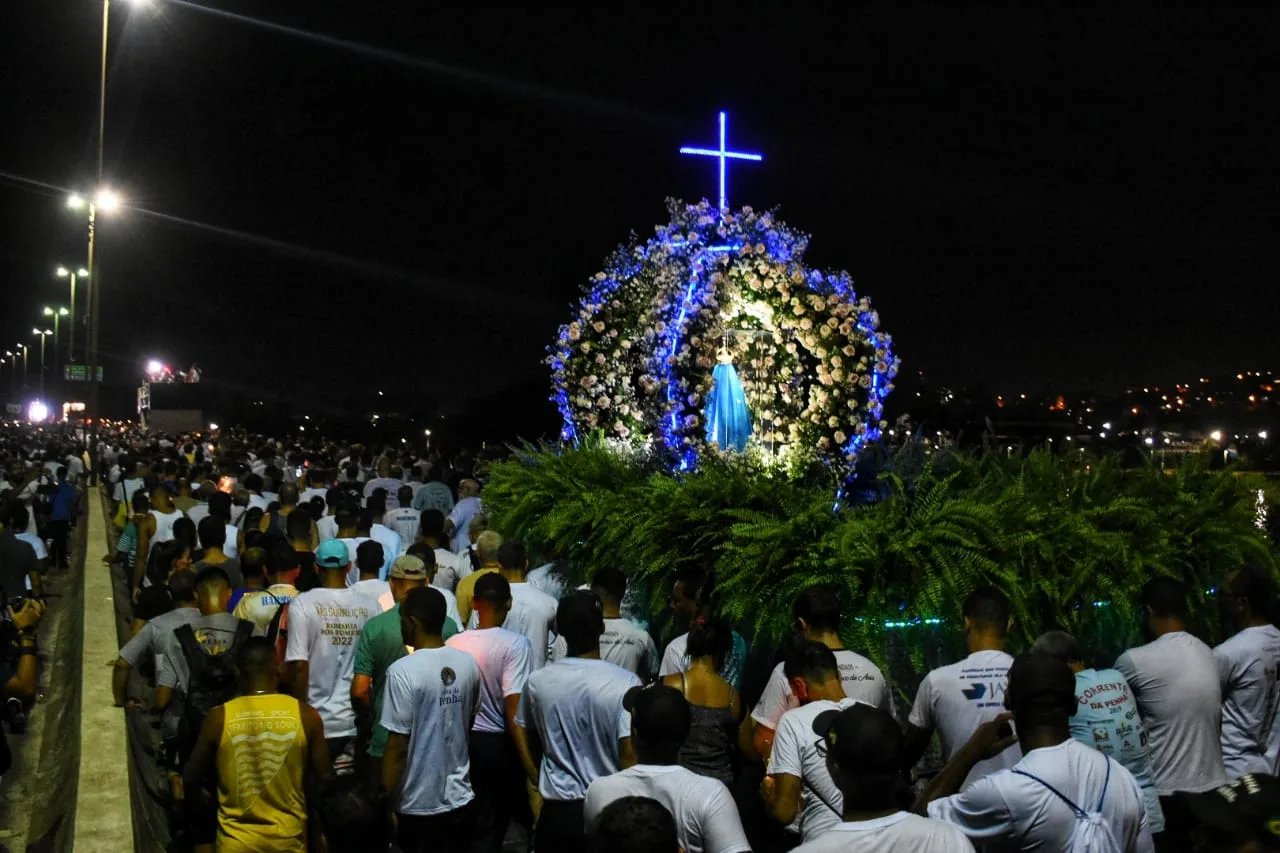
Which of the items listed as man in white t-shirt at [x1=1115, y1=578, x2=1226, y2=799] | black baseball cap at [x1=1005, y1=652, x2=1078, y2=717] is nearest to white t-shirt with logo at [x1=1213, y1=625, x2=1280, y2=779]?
man in white t-shirt at [x1=1115, y1=578, x2=1226, y2=799]

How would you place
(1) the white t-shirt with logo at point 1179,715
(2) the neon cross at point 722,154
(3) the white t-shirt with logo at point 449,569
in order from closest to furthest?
(1) the white t-shirt with logo at point 1179,715
(3) the white t-shirt with logo at point 449,569
(2) the neon cross at point 722,154

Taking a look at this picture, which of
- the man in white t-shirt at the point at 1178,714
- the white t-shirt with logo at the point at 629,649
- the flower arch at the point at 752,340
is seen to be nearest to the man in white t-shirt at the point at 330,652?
the white t-shirt with logo at the point at 629,649

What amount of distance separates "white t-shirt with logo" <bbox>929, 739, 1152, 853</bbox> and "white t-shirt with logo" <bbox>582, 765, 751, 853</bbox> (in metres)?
0.67

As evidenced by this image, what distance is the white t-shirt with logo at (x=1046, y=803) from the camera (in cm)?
400

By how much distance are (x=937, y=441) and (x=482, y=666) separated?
16.4ft

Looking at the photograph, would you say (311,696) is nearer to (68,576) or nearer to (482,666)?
(482,666)

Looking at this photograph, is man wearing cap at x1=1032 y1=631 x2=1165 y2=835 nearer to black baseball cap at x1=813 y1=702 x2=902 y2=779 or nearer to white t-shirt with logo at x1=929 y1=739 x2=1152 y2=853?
white t-shirt with logo at x1=929 y1=739 x2=1152 y2=853

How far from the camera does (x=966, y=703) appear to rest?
5.35 meters

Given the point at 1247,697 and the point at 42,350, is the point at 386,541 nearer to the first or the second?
the point at 1247,697

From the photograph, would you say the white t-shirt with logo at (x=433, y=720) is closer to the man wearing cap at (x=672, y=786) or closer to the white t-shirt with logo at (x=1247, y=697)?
the man wearing cap at (x=672, y=786)

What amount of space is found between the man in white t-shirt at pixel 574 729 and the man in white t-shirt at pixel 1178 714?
2.43m

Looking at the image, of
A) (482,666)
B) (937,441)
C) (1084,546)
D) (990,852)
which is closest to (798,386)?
(937,441)

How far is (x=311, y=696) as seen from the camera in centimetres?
716

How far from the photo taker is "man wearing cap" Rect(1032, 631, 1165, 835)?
5492mm
